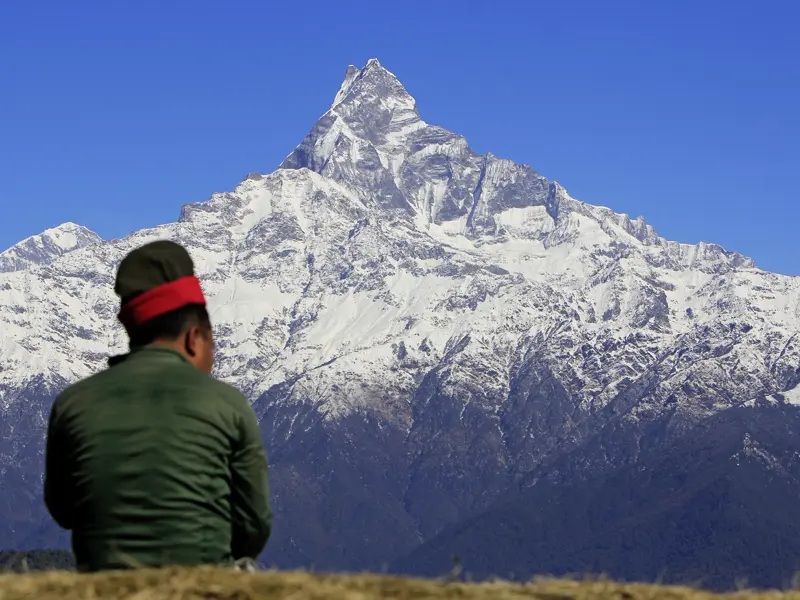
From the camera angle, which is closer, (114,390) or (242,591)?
(242,591)

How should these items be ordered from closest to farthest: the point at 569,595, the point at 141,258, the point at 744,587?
the point at 569,595 → the point at 141,258 → the point at 744,587

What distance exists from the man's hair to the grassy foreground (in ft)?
6.38

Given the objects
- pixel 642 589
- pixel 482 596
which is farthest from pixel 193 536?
pixel 642 589

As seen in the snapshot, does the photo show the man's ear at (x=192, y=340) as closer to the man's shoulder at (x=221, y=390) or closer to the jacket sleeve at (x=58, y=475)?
the man's shoulder at (x=221, y=390)

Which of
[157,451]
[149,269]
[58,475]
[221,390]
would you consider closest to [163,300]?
[149,269]

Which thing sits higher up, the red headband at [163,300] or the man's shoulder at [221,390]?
the red headband at [163,300]

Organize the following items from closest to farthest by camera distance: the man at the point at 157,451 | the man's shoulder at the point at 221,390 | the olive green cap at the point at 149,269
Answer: the man at the point at 157,451 → the man's shoulder at the point at 221,390 → the olive green cap at the point at 149,269

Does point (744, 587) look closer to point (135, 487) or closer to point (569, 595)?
point (569, 595)

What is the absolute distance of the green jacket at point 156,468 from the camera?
1126 cm

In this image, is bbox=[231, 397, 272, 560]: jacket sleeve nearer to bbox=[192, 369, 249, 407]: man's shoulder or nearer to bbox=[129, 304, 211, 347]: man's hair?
bbox=[192, 369, 249, 407]: man's shoulder

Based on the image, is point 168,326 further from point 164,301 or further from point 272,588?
→ point 272,588

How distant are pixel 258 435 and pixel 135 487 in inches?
38.7

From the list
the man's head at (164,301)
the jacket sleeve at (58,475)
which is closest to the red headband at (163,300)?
the man's head at (164,301)

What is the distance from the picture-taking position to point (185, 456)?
11.3m
